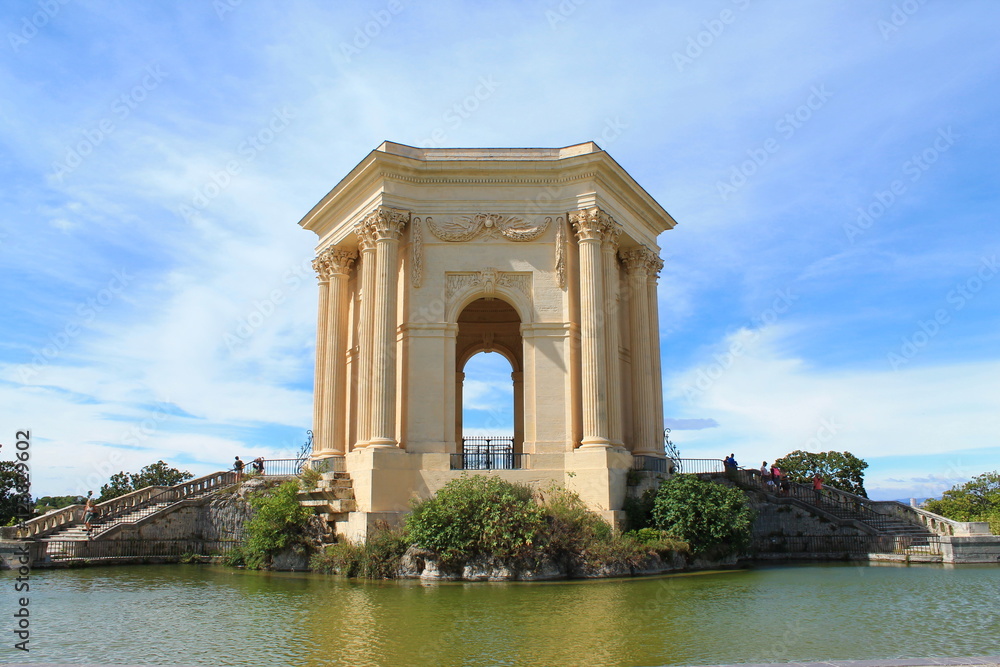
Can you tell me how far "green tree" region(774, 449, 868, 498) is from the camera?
54875mm

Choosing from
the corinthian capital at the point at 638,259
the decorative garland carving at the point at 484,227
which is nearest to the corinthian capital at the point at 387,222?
the decorative garland carving at the point at 484,227

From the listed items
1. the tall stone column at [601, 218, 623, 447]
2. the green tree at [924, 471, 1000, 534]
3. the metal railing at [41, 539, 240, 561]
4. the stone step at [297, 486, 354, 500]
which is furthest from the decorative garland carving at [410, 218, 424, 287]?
the green tree at [924, 471, 1000, 534]

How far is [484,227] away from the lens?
2695cm

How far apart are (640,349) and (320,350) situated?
39.3 feet

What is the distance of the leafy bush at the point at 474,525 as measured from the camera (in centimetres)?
2088

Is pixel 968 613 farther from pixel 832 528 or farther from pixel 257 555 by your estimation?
pixel 257 555

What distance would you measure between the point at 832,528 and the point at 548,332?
40.2ft

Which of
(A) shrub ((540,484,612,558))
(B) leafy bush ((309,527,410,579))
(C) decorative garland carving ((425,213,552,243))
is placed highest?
(C) decorative garland carving ((425,213,552,243))

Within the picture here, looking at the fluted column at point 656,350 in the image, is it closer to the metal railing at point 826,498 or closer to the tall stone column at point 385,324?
the metal railing at point 826,498

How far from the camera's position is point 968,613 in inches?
568

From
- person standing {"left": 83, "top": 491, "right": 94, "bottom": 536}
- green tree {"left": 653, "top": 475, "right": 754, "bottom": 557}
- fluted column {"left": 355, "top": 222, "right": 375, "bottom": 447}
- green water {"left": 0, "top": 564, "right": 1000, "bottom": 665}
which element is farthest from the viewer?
person standing {"left": 83, "top": 491, "right": 94, "bottom": 536}

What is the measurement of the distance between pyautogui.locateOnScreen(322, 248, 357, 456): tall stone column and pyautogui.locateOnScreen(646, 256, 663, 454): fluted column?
11479mm

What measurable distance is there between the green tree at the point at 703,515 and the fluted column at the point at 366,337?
29.8ft

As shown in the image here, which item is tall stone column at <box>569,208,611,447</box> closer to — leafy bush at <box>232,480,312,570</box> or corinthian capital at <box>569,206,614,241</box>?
corinthian capital at <box>569,206,614,241</box>
